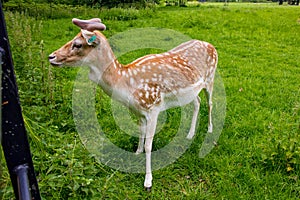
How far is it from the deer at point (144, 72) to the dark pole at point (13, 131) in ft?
4.87

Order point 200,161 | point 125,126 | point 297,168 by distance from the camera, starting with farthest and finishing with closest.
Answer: point 125,126
point 200,161
point 297,168

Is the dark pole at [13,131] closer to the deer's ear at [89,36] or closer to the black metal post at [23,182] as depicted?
the black metal post at [23,182]

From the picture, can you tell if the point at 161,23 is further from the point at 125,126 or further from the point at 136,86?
the point at 136,86

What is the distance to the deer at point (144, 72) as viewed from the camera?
253cm

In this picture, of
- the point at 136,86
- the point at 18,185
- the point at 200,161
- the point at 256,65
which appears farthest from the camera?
the point at 256,65

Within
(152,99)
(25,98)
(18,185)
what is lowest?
(25,98)

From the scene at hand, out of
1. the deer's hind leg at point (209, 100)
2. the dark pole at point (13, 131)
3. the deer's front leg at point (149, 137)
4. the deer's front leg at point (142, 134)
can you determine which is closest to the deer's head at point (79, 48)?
the deer's front leg at point (149, 137)

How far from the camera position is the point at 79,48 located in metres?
2.53

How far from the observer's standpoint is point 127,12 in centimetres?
1050

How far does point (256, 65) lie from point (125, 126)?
3656 millimetres

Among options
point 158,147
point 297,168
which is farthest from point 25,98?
point 297,168

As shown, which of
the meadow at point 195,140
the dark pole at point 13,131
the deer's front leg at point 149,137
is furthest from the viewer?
the deer's front leg at point 149,137

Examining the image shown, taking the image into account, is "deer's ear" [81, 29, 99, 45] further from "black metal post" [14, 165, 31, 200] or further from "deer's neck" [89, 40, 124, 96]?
"black metal post" [14, 165, 31, 200]

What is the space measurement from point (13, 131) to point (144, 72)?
1947 millimetres
